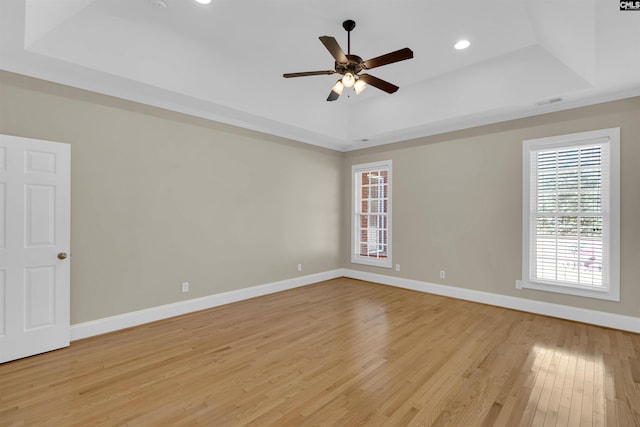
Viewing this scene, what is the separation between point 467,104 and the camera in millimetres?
4383

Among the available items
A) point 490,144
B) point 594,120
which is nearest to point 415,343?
point 490,144

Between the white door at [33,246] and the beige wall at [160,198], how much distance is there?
200mm

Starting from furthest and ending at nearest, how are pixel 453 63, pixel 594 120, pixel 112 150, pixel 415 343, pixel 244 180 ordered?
pixel 244 180 → pixel 453 63 → pixel 594 120 → pixel 112 150 → pixel 415 343

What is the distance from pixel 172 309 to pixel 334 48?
12.3ft

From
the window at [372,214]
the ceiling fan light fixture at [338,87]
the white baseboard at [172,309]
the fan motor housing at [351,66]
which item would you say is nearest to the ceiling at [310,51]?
the fan motor housing at [351,66]

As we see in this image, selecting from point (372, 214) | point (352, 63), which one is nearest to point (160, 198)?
point (352, 63)

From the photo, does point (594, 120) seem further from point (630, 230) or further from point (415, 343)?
point (415, 343)

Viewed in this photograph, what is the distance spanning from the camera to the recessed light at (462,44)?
3572 millimetres

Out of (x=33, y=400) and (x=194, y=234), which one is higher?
(x=194, y=234)

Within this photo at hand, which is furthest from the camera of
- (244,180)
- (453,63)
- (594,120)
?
(244,180)

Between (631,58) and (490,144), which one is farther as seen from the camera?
(490,144)

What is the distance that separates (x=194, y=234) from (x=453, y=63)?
438 centimetres

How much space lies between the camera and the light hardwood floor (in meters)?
2.06

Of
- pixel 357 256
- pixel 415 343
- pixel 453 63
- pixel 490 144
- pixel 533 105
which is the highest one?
pixel 453 63
